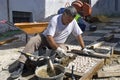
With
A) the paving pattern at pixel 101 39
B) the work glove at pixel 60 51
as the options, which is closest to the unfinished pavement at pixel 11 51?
the paving pattern at pixel 101 39

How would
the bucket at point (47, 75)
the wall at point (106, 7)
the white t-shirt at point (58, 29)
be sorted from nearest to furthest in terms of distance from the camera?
1. the bucket at point (47, 75)
2. the white t-shirt at point (58, 29)
3. the wall at point (106, 7)

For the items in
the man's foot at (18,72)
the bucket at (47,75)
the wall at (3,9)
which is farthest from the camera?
the wall at (3,9)

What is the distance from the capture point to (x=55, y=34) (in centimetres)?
574

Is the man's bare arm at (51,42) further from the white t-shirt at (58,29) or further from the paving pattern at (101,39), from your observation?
the paving pattern at (101,39)

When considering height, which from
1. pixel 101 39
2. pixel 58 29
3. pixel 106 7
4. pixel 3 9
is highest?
pixel 106 7

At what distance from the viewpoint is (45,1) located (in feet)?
36.8

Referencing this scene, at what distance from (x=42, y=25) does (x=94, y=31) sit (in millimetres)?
3337

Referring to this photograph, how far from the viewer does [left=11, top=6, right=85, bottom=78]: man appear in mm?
5438

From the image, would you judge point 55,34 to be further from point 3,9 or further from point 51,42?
point 3,9

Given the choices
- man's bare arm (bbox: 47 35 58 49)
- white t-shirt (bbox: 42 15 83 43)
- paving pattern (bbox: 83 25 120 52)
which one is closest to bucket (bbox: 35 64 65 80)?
man's bare arm (bbox: 47 35 58 49)

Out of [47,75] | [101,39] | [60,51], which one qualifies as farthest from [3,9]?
[47,75]

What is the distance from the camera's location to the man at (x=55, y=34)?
5.44m

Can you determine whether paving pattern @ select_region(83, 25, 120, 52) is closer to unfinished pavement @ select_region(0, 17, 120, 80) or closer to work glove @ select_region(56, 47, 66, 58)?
unfinished pavement @ select_region(0, 17, 120, 80)

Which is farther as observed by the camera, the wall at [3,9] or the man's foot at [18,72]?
the wall at [3,9]
